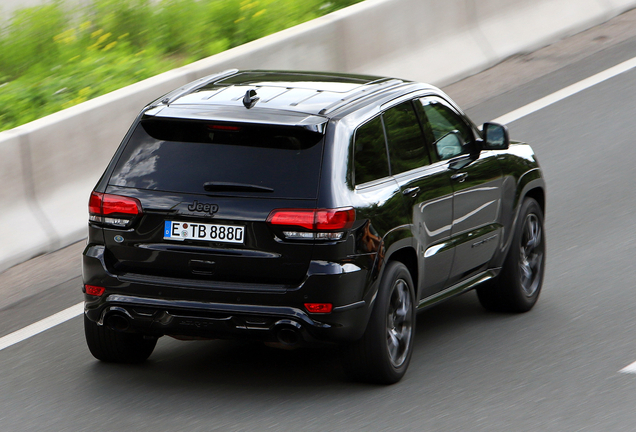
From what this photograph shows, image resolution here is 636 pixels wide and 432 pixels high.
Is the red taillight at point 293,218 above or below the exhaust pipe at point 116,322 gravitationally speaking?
above

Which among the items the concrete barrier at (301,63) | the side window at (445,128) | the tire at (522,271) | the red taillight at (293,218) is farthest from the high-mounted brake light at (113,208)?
the concrete barrier at (301,63)

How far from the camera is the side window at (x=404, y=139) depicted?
22.4ft

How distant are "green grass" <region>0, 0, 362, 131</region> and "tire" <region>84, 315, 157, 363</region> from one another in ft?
15.5

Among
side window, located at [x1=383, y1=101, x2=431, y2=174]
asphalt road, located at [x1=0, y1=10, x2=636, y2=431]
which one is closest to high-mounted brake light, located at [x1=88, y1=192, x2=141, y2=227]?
asphalt road, located at [x1=0, y1=10, x2=636, y2=431]

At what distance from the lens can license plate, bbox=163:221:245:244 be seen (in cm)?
620

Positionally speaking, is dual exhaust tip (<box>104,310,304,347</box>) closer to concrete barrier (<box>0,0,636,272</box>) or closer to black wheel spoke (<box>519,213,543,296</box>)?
black wheel spoke (<box>519,213,543,296</box>)

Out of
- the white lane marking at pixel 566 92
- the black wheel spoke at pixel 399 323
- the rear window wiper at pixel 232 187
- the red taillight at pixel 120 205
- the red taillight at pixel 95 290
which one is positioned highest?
the rear window wiper at pixel 232 187

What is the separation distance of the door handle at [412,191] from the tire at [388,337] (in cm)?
42

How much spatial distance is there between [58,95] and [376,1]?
412 cm

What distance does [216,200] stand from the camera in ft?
20.4

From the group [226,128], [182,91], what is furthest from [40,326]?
[226,128]

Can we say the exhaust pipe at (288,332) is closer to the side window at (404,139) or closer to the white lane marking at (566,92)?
the side window at (404,139)

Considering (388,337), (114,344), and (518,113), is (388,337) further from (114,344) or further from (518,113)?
(518,113)

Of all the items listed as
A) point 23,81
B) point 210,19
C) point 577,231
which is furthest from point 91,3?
point 577,231
